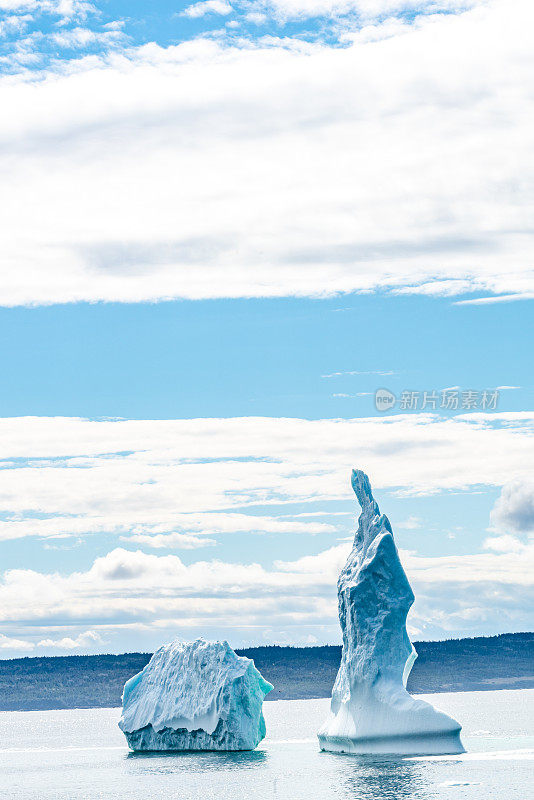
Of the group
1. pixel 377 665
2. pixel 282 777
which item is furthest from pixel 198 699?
pixel 377 665

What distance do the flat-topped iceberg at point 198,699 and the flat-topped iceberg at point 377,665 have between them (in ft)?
13.2

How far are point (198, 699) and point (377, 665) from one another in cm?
880

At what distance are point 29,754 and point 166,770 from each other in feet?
102

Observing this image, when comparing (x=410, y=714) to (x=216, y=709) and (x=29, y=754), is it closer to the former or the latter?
(x=216, y=709)

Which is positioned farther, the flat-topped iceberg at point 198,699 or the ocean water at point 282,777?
the flat-topped iceberg at point 198,699

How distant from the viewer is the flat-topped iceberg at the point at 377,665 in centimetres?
4141

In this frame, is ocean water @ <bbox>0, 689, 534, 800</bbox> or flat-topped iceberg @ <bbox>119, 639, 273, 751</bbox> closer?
ocean water @ <bbox>0, 689, 534, 800</bbox>

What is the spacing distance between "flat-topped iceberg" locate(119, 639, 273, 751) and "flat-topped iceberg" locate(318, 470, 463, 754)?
4019mm

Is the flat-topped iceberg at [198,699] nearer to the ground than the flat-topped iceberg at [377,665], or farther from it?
nearer to the ground

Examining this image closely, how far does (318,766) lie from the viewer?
47188 mm

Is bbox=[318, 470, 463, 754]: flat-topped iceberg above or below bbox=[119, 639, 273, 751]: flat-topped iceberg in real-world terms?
above

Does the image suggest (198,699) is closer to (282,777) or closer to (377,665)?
(282,777)

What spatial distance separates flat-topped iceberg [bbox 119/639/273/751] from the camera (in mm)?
47156

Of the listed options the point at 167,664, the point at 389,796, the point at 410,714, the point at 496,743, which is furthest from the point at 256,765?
the point at 496,743
